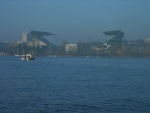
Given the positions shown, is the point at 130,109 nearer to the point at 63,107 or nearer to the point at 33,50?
the point at 63,107

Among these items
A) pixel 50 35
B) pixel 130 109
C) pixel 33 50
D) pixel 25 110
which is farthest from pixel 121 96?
pixel 50 35

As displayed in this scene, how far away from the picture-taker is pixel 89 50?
95.8 meters

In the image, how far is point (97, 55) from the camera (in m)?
93.7

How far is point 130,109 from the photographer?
9.48 metres

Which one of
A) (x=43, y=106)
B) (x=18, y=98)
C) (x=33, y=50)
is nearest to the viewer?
(x=43, y=106)

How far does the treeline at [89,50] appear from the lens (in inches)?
3489

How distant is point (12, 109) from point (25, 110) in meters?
0.42

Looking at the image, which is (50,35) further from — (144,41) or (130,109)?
(130,109)

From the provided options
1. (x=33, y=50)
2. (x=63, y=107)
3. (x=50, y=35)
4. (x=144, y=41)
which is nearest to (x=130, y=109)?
(x=63, y=107)

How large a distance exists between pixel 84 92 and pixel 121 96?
1.61 meters

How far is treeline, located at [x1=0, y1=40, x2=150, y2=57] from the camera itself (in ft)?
291

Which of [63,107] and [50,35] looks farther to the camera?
[50,35]

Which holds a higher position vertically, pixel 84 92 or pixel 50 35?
pixel 50 35

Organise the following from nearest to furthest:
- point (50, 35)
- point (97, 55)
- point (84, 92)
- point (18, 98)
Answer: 1. point (18, 98)
2. point (84, 92)
3. point (97, 55)
4. point (50, 35)
